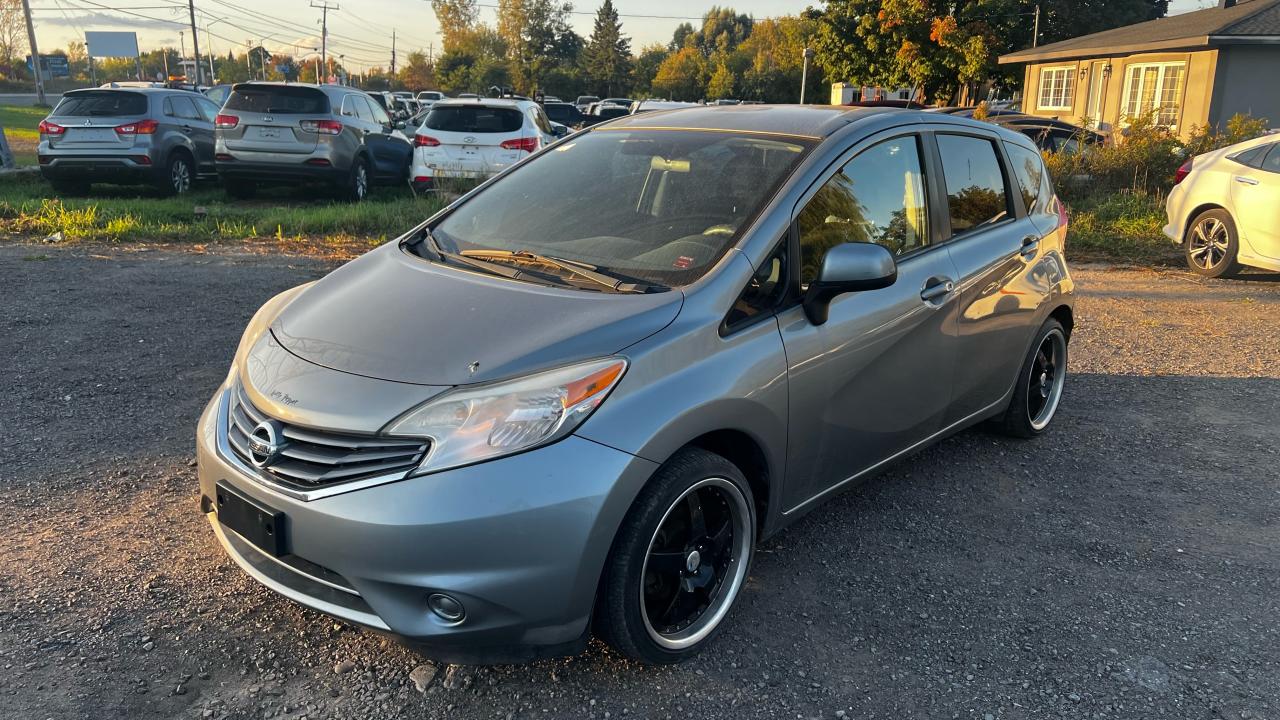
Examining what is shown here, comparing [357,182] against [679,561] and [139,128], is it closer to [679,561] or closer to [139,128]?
[139,128]

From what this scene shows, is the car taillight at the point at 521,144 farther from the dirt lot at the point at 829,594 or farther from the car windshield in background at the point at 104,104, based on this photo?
the dirt lot at the point at 829,594

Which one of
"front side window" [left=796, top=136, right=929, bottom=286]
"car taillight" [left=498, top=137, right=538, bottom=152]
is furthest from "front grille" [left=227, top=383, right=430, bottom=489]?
"car taillight" [left=498, top=137, right=538, bottom=152]

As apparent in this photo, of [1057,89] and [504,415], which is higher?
[1057,89]

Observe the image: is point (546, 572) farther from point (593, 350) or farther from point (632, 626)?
point (593, 350)

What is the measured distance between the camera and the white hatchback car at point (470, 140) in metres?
12.3

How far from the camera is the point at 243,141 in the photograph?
12.5 m

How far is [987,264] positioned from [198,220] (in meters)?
9.66

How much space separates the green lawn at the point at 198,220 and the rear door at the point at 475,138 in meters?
0.61

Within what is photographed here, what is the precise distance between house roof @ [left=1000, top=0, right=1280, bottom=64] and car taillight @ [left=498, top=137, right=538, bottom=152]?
18.3 meters

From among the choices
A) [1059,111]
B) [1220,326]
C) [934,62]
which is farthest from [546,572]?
[934,62]

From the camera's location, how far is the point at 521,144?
488 inches

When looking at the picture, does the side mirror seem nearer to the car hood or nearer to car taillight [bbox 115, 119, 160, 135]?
the car hood

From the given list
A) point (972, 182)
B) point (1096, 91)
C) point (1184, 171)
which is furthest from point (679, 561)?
point (1096, 91)

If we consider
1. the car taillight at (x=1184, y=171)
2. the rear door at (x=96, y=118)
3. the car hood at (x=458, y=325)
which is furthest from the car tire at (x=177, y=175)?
the car taillight at (x=1184, y=171)
